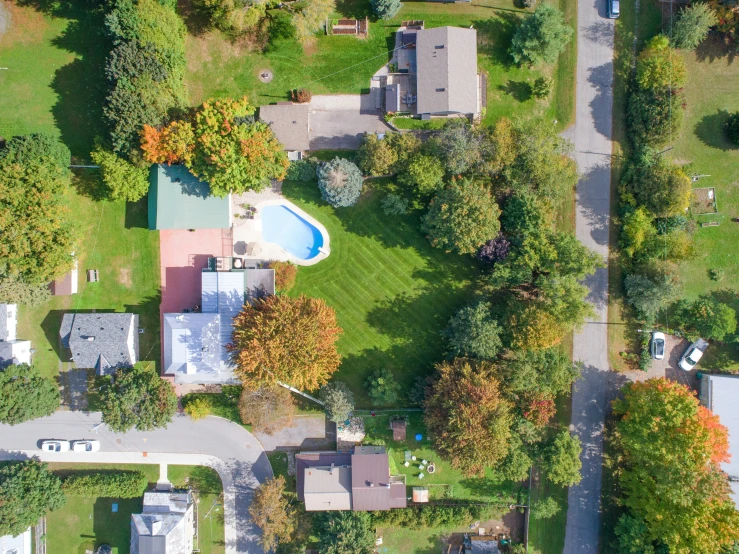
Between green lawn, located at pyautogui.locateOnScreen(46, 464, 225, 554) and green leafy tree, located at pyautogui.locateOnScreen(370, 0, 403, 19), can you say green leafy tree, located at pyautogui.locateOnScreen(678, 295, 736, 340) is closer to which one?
green leafy tree, located at pyautogui.locateOnScreen(370, 0, 403, 19)

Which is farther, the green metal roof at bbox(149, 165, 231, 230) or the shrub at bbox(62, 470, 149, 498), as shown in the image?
the shrub at bbox(62, 470, 149, 498)

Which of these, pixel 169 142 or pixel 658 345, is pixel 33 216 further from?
pixel 658 345

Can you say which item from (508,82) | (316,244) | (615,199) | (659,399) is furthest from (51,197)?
(659,399)

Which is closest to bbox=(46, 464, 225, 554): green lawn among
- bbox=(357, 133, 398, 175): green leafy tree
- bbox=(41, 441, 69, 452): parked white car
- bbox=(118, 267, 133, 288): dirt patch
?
bbox=(41, 441, 69, 452): parked white car

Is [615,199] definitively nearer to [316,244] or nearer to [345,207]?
[345,207]

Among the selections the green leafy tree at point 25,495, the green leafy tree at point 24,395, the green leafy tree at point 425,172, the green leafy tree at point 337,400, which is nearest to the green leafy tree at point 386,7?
the green leafy tree at point 425,172
